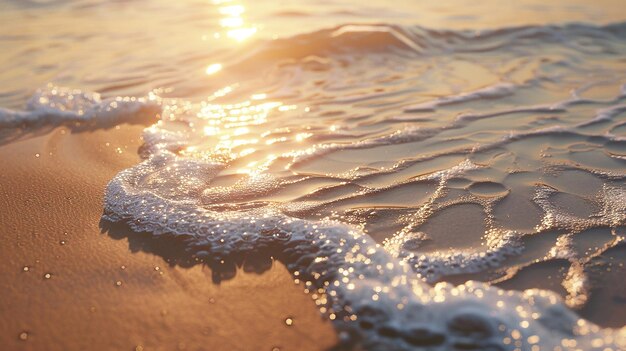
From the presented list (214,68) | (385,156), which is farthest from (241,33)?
(385,156)

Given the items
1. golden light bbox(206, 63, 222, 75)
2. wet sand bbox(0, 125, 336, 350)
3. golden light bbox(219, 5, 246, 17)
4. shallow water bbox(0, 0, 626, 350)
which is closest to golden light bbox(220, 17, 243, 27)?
golden light bbox(219, 5, 246, 17)

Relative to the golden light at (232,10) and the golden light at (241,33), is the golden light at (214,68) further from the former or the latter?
the golden light at (232,10)

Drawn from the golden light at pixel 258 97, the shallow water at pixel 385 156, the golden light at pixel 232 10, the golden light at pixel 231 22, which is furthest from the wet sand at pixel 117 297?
the golden light at pixel 232 10

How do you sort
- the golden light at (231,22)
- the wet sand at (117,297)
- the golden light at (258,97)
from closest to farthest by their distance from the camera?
the wet sand at (117,297) → the golden light at (258,97) → the golden light at (231,22)

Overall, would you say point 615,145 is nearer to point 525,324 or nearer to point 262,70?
point 525,324

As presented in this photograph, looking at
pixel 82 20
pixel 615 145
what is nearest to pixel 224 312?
pixel 615 145
